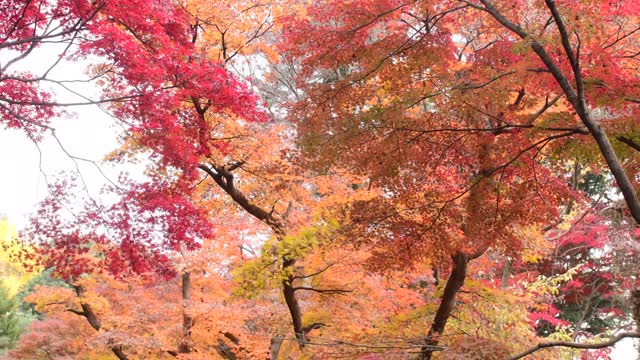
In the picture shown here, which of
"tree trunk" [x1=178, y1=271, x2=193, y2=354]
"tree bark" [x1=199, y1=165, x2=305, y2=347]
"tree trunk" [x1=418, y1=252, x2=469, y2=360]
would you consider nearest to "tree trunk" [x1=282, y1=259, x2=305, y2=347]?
"tree bark" [x1=199, y1=165, x2=305, y2=347]

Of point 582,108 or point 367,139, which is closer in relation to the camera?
point 582,108

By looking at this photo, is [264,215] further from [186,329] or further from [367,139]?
[186,329]

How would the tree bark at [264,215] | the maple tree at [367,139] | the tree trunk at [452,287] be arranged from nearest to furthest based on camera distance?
the maple tree at [367,139], the tree trunk at [452,287], the tree bark at [264,215]

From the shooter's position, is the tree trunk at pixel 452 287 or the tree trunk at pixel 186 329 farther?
the tree trunk at pixel 186 329

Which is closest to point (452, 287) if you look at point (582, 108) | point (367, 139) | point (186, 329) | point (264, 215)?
point (367, 139)

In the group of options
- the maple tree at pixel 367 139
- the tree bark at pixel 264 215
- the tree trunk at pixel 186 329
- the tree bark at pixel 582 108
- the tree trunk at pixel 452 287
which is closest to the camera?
the tree bark at pixel 582 108

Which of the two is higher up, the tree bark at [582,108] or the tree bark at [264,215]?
the tree bark at [264,215]

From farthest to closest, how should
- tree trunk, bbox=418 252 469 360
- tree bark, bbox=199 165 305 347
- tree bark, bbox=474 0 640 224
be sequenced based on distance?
tree bark, bbox=199 165 305 347 → tree trunk, bbox=418 252 469 360 → tree bark, bbox=474 0 640 224

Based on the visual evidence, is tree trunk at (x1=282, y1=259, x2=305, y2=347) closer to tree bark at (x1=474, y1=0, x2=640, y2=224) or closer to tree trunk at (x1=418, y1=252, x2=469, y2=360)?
tree trunk at (x1=418, y1=252, x2=469, y2=360)

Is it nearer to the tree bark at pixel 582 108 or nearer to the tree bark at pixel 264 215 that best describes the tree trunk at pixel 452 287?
the tree bark at pixel 264 215

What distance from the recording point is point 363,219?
4961 mm

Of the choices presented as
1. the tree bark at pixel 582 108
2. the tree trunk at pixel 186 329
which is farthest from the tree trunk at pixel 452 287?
the tree trunk at pixel 186 329

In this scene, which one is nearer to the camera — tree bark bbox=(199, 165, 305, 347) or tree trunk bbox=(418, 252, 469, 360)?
tree trunk bbox=(418, 252, 469, 360)

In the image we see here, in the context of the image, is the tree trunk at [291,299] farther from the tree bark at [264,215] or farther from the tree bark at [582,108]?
the tree bark at [582,108]
